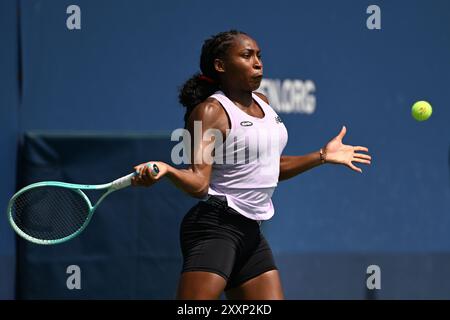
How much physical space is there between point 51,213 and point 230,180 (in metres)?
1.09

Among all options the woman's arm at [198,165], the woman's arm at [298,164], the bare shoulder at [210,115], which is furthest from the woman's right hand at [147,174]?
the woman's arm at [298,164]

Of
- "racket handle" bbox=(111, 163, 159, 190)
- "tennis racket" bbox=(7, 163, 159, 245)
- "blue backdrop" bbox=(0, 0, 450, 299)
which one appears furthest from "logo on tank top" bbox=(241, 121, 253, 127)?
"blue backdrop" bbox=(0, 0, 450, 299)

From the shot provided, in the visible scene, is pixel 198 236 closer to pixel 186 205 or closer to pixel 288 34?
pixel 186 205

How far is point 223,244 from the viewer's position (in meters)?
4.23

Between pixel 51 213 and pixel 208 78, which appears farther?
pixel 51 213

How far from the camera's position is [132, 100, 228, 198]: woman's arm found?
3.93 metres

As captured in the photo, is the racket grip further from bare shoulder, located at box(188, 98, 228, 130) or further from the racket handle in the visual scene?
bare shoulder, located at box(188, 98, 228, 130)

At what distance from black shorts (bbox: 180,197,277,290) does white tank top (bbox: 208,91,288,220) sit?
6 cm

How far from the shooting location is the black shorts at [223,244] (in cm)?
419

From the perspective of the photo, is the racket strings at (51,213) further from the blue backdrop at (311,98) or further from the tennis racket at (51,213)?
the blue backdrop at (311,98)

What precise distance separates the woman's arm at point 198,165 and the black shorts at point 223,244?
16 cm

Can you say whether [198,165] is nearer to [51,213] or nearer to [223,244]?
[223,244]

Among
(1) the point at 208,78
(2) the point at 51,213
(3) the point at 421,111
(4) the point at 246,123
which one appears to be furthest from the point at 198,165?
(3) the point at 421,111
